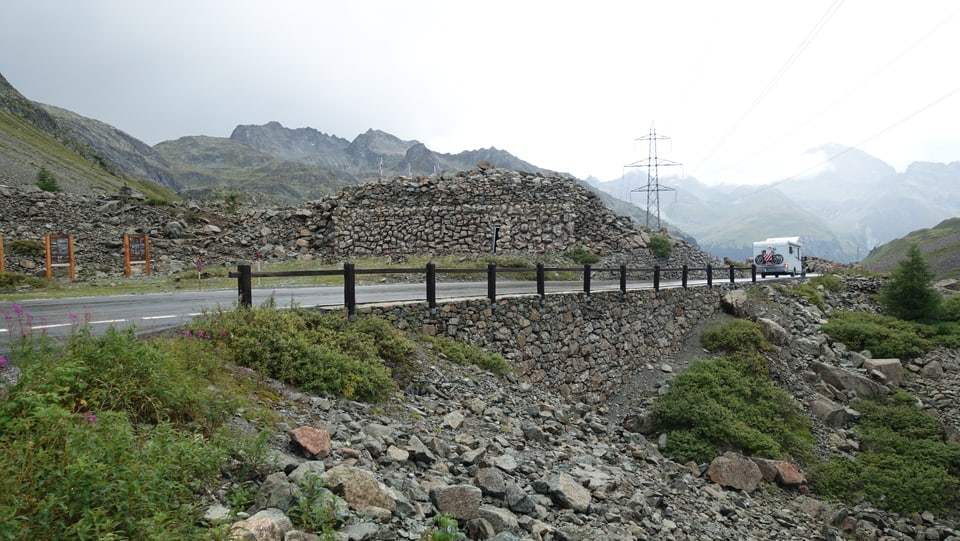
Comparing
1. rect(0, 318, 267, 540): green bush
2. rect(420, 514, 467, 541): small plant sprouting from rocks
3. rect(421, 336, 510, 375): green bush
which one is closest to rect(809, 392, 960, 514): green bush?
rect(421, 336, 510, 375): green bush

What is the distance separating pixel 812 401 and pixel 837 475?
455cm

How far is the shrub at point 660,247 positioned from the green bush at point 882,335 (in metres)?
10.1

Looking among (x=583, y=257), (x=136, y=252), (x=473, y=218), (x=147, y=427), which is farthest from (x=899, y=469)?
(x=136, y=252)

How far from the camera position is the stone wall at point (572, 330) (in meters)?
11.8

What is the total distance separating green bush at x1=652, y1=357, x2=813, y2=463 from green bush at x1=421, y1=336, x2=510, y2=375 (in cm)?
481

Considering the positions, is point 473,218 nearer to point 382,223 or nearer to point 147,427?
point 382,223

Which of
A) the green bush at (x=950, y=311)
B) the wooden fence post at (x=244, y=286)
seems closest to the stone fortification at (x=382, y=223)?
the green bush at (x=950, y=311)

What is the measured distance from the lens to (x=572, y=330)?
48.2 feet

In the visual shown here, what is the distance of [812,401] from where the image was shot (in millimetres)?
15227

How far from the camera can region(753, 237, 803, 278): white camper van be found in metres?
34.7

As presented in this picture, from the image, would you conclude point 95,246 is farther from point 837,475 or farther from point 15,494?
point 837,475

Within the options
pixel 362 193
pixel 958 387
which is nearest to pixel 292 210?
pixel 362 193

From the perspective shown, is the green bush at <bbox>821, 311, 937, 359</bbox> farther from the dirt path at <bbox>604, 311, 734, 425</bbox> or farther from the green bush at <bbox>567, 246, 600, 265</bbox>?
the green bush at <bbox>567, 246, 600, 265</bbox>

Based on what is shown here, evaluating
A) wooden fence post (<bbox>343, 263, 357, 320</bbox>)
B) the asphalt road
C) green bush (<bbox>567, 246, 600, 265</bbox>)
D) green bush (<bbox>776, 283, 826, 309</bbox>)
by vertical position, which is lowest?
green bush (<bbox>776, 283, 826, 309</bbox>)
